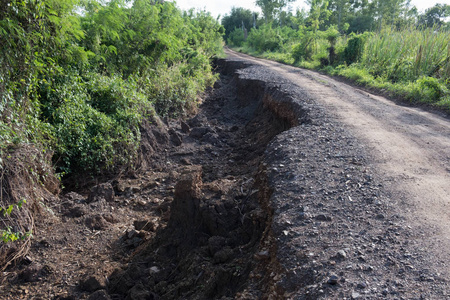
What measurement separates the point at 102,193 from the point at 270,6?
43.0 meters

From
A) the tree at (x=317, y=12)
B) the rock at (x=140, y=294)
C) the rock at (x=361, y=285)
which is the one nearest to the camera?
the rock at (x=361, y=285)

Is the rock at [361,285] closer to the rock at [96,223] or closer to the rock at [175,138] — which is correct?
the rock at [96,223]

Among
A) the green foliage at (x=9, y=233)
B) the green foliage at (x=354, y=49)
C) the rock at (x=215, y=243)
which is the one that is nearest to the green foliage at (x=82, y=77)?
the green foliage at (x=9, y=233)

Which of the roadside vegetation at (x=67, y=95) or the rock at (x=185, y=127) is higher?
the roadside vegetation at (x=67, y=95)

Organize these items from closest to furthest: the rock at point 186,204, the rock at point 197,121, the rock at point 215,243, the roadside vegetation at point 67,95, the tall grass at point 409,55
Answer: the rock at point 215,243
the roadside vegetation at point 67,95
the rock at point 186,204
the rock at point 197,121
the tall grass at point 409,55

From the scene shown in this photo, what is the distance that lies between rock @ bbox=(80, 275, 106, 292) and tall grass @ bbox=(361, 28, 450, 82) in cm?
970

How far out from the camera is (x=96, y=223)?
4.64m

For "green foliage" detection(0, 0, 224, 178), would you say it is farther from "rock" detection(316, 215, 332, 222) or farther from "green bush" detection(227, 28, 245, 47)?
"green bush" detection(227, 28, 245, 47)

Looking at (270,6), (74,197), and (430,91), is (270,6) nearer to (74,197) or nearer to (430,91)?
(430,91)

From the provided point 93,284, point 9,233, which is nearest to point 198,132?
point 93,284

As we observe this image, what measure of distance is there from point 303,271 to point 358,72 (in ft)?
36.8

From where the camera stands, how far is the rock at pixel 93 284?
3551mm

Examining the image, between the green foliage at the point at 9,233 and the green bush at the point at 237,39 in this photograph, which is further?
the green bush at the point at 237,39

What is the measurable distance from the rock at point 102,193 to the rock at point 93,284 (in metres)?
1.68
